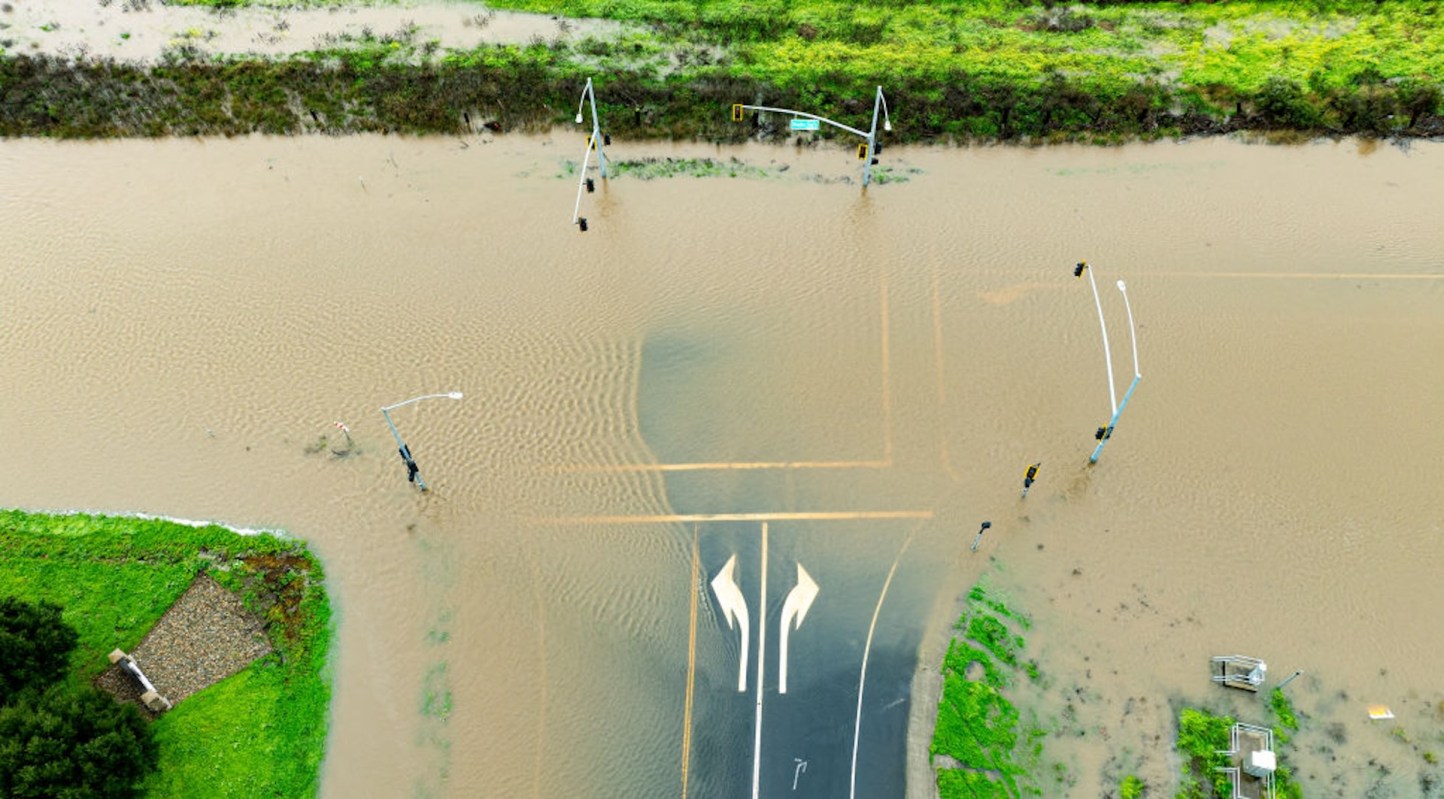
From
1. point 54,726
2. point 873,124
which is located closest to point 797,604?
point 54,726

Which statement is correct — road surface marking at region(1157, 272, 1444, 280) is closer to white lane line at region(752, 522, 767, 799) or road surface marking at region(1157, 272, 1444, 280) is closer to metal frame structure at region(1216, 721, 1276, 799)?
metal frame structure at region(1216, 721, 1276, 799)

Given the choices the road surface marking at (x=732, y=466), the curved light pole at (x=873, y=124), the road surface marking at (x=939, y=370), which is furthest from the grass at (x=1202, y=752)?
the curved light pole at (x=873, y=124)

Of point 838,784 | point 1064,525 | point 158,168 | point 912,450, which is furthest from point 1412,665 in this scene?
point 158,168

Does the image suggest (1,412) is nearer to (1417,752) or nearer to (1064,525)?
(1064,525)

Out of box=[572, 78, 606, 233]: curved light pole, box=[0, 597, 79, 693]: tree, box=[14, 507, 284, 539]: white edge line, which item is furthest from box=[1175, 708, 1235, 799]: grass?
box=[0, 597, 79, 693]: tree

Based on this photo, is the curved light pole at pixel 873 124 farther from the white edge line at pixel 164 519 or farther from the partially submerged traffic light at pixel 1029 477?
the white edge line at pixel 164 519
